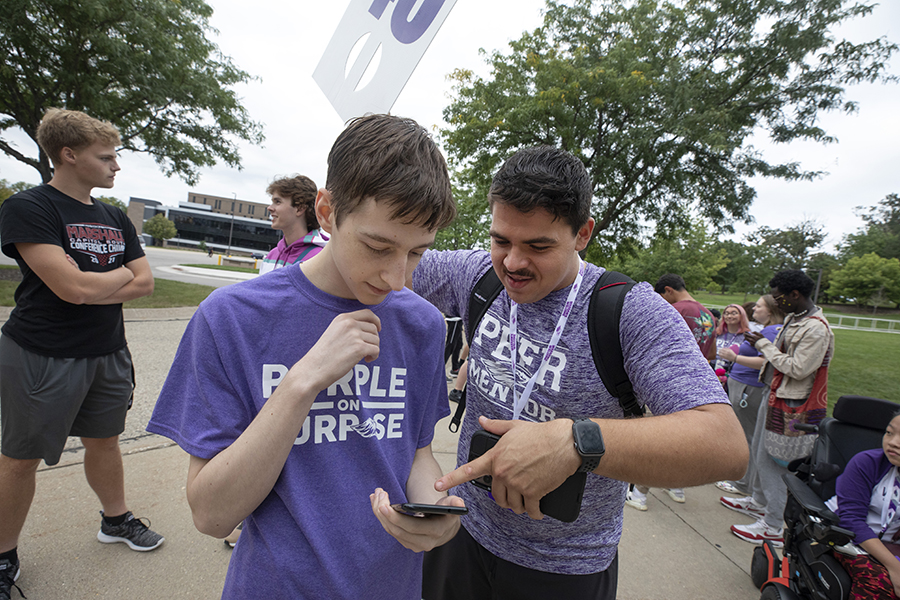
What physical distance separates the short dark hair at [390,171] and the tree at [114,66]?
11832 millimetres

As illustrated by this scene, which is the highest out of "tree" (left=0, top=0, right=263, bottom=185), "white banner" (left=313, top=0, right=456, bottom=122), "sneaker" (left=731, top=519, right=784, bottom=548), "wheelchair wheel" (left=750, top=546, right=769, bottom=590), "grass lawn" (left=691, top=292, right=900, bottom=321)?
"tree" (left=0, top=0, right=263, bottom=185)

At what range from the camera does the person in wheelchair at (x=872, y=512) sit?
2383 millimetres

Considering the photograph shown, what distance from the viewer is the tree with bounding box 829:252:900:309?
52062mm

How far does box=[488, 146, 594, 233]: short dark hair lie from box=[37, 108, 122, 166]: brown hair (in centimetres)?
243

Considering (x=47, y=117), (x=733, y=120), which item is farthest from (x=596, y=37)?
(x=47, y=117)

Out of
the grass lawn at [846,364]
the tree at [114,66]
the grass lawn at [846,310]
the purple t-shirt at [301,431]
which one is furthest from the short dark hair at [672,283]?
the grass lawn at [846,310]

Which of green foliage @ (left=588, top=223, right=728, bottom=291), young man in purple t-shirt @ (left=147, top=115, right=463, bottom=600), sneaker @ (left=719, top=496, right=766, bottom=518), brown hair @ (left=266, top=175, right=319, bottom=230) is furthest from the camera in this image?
green foliage @ (left=588, top=223, right=728, bottom=291)

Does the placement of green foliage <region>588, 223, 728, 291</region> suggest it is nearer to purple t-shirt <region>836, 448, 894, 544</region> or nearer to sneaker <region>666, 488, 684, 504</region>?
sneaker <region>666, 488, 684, 504</region>

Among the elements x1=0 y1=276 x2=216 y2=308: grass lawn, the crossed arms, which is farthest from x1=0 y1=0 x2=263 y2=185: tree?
the crossed arms

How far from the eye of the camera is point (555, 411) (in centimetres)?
151

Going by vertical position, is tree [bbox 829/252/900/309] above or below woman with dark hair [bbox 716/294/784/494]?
above

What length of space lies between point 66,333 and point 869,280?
73.6 m

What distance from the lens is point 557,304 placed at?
5.26 feet

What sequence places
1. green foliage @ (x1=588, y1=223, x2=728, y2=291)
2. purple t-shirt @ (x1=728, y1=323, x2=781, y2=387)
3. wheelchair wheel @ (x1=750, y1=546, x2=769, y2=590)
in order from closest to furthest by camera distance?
wheelchair wheel @ (x1=750, y1=546, x2=769, y2=590), purple t-shirt @ (x1=728, y1=323, x2=781, y2=387), green foliage @ (x1=588, y1=223, x2=728, y2=291)
